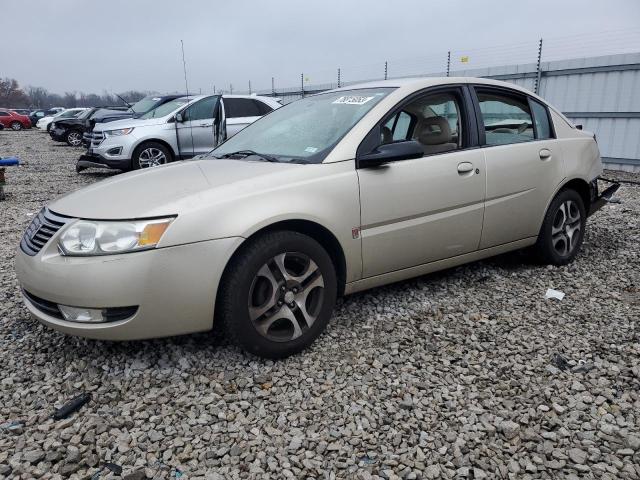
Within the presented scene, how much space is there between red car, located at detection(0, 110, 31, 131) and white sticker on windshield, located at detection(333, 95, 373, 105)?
126ft

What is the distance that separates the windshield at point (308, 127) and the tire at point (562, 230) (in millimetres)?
1848

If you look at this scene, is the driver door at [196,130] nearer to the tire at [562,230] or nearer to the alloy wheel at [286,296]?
the tire at [562,230]

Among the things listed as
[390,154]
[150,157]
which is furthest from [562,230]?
[150,157]

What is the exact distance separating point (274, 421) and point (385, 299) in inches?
61.4

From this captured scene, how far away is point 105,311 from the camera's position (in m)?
2.45

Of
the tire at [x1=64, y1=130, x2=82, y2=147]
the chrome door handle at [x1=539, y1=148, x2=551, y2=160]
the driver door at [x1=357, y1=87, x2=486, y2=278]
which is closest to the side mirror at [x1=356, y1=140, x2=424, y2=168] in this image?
the driver door at [x1=357, y1=87, x2=486, y2=278]

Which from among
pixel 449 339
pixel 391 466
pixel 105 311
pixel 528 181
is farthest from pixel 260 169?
pixel 528 181

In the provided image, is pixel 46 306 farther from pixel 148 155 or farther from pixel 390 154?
pixel 148 155

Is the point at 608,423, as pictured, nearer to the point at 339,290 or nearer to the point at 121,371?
the point at 339,290

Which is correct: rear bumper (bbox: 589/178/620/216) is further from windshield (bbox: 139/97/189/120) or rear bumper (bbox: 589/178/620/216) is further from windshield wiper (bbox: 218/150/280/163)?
windshield (bbox: 139/97/189/120)

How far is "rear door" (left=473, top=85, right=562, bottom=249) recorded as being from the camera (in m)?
3.66

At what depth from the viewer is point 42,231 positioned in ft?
8.83

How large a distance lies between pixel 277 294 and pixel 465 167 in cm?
167

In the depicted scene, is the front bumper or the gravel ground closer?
the gravel ground
